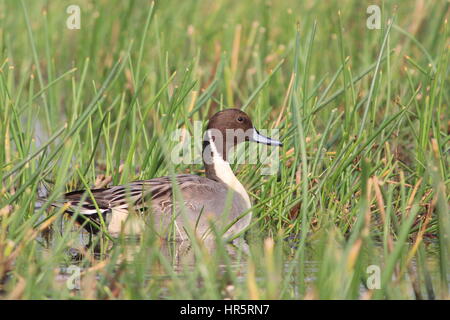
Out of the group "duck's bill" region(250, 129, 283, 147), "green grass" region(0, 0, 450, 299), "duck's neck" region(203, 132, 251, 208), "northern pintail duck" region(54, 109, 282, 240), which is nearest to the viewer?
"green grass" region(0, 0, 450, 299)

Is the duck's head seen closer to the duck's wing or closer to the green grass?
the green grass

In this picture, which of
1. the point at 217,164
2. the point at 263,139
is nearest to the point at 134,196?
the point at 217,164

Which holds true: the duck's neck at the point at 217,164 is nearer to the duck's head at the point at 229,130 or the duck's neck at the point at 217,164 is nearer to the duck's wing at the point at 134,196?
the duck's head at the point at 229,130

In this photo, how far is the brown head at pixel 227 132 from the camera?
22.6 ft

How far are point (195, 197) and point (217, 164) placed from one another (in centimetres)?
54

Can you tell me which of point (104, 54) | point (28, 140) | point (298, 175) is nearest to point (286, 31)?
point (104, 54)

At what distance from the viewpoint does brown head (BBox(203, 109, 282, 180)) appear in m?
6.88

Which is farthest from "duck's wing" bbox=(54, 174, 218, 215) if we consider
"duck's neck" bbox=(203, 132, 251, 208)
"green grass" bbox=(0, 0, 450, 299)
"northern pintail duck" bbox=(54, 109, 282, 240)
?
"duck's neck" bbox=(203, 132, 251, 208)

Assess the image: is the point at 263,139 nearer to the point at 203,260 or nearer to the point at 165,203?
the point at 165,203

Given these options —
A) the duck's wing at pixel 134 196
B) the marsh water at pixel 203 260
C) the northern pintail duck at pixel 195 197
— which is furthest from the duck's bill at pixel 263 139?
the marsh water at pixel 203 260

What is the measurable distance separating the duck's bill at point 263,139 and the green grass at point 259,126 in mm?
89

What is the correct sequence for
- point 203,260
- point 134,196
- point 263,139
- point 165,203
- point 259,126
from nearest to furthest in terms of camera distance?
1. point 203,260
2. point 134,196
3. point 165,203
4. point 263,139
5. point 259,126

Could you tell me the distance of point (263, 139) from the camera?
22.0 feet

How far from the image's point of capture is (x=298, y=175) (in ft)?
20.3
